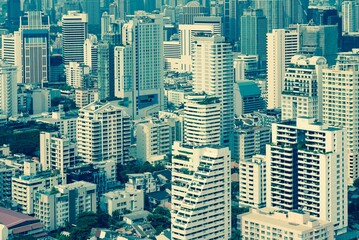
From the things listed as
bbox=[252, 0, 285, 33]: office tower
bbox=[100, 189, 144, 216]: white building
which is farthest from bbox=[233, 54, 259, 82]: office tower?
bbox=[100, 189, 144, 216]: white building

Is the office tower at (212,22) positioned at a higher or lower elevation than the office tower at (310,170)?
higher

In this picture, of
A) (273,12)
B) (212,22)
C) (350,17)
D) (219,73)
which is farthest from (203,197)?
(350,17)

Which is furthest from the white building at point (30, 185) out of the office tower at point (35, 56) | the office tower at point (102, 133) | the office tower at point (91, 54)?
the office tower at point (91, 54)

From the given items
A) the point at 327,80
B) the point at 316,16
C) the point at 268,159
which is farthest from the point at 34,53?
the point at 268,159

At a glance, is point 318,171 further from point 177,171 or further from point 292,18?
point 292,18

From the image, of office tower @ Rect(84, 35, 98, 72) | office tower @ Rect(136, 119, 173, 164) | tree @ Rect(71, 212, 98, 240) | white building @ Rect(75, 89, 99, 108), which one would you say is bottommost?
tree @ Rect(71, 212, 98, 240)

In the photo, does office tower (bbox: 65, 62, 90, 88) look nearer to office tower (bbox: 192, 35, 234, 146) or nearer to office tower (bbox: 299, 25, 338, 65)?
office tower (bbox: 299, 25, 338, 65)

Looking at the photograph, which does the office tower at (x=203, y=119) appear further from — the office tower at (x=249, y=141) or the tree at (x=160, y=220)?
the tree at (x=160, y=220)
